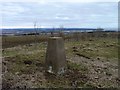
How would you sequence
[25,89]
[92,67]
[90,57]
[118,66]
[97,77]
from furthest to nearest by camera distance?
[90,57] < [118,66] < [92,67] < [97,77] < [25,89]

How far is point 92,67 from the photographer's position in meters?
12.8

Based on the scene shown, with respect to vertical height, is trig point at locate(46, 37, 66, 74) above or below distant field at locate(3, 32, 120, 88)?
above

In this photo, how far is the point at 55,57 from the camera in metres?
11.4

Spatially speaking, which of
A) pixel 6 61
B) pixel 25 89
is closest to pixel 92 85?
pixel 25 89

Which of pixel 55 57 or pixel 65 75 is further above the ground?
pixel 55 57

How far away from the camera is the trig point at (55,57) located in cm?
1139

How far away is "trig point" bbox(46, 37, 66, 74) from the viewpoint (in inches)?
448

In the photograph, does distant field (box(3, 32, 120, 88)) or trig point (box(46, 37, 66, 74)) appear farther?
trig point (box(46, 37, 66, 74))

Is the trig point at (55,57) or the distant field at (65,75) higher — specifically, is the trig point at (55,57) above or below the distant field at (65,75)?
above

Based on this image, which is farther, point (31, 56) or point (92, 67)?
point (31, 56)

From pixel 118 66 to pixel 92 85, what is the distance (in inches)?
146

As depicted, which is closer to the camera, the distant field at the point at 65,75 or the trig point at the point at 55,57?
the distant field at the point at 65,75

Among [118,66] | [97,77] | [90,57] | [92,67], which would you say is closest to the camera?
[97,77]

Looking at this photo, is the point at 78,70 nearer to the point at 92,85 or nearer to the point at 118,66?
the point at 92,85
